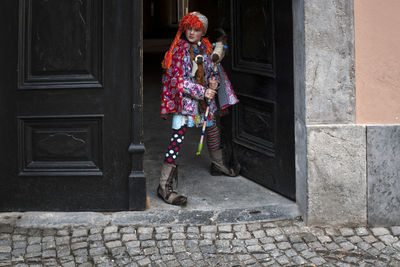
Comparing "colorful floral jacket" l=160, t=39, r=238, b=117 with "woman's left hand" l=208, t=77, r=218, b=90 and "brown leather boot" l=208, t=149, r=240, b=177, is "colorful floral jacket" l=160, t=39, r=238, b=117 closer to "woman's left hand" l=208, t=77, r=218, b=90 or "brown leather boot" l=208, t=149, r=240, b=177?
"woman's left hand" l=208, t=77, r=218, b=90

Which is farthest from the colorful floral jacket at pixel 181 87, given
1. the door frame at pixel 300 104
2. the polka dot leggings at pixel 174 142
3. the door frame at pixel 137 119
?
the door frame at pixel 300 104

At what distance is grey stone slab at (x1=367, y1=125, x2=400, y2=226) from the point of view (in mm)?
4617

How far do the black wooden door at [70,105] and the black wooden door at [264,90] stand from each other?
117 centimetres

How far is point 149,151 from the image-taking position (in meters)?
6.64

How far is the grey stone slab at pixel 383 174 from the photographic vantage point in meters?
4.62

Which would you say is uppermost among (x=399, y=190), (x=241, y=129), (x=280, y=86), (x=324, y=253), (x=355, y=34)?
(x=355, y=34)

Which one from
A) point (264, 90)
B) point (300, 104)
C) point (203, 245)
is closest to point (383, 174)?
point (300, 104)

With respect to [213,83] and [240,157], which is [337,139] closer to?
[213,83]

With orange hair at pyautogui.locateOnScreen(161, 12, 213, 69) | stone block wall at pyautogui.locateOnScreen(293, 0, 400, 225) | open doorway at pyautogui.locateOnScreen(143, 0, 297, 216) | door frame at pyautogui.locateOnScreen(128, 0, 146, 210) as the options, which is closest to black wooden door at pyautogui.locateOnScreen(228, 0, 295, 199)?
open doorway at pyautogui.locateOnScreen(143, 0, 297, 216)

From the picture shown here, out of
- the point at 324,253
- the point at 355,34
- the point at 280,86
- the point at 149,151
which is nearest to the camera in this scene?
the point at 324,253

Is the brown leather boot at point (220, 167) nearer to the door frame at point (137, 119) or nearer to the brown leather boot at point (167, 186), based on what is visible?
the brown leather boot at point (167, 186)

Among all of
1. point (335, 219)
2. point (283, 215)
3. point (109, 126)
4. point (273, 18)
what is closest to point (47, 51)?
point (109, 126)

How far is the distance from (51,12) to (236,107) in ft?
6.48

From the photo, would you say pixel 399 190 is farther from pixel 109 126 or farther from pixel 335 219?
Answer: pixel 109 126
